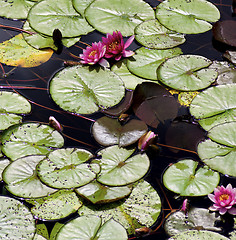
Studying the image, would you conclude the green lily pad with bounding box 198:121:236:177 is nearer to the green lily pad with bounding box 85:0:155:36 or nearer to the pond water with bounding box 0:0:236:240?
the pond water with bounding box 0:0:236:240

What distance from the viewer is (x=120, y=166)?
9.44ft

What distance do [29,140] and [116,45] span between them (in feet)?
4.60

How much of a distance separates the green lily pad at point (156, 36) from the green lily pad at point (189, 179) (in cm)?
153

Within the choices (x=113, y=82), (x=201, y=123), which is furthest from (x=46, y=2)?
(x=201, y=123)

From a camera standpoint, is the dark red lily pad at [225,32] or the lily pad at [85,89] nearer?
the lily pad at [85,89]

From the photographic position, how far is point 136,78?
3.63 m

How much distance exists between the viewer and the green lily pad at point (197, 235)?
8.15 feet

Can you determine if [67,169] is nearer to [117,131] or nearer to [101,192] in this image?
[101,192]

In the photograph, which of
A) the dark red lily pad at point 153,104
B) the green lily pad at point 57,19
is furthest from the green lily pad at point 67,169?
the green lily pad at point 57,19

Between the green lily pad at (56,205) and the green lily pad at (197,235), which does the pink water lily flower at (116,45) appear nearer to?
the green lily pad at (56,205)

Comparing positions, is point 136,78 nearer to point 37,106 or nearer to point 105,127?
point 105,127

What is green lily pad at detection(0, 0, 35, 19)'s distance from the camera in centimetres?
438

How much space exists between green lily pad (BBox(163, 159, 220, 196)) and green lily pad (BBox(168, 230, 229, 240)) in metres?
0.30

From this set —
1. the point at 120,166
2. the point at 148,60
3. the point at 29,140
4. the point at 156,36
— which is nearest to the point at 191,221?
the point at 120,166
